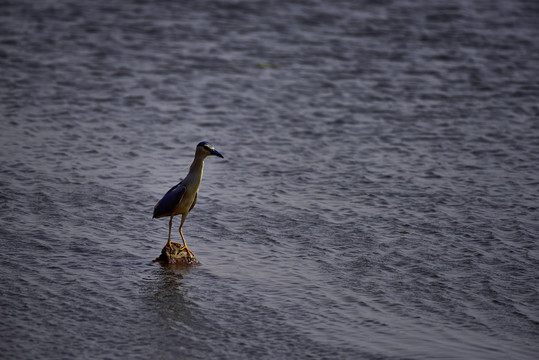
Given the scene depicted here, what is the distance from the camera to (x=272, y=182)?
1143 centimetres

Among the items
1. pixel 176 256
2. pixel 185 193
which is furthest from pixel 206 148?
pixel 176 256

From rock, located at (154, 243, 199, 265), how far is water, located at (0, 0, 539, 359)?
0.59 ft

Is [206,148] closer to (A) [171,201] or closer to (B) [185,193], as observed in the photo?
(B) [185,193]

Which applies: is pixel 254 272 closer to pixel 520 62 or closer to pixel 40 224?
pixel 40 224

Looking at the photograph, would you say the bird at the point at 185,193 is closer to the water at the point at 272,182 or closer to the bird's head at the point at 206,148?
the bird's head at the point at 206,148

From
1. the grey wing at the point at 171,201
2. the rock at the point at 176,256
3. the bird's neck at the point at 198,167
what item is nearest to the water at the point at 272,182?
the rock at the point at 176,256

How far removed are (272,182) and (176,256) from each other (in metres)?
3.07

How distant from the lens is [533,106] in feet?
48.5

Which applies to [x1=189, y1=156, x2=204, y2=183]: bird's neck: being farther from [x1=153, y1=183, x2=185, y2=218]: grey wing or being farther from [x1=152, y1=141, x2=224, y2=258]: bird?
[x1=153, y1=183, x2=185, y2=218]: grey wing

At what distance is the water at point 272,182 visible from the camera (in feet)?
24.5

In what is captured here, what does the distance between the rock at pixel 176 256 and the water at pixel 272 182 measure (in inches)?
7.1

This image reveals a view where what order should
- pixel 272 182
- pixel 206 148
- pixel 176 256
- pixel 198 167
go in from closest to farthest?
pixel 176 256, pixel 206 148, pixel 198 167, pixel 272 182

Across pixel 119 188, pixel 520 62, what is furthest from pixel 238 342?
pixel 520 62

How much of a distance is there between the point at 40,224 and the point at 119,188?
62.4 inches
